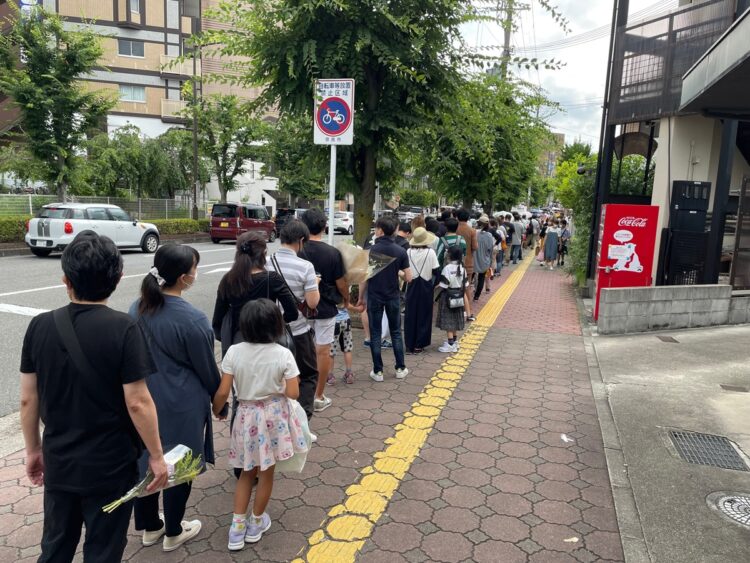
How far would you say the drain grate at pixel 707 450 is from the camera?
3.95 m

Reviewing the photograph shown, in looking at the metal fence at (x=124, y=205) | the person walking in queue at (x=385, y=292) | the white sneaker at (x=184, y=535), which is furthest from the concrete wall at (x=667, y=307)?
the metal fence at (x=124, y=205)

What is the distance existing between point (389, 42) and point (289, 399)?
18.5ft

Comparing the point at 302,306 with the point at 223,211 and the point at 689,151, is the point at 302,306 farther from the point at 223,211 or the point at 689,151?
the point at 223,211

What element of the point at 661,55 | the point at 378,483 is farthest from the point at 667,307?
the point at 378,483

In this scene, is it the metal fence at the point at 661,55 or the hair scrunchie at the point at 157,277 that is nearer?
the hair scrunchie at the point at 157,277

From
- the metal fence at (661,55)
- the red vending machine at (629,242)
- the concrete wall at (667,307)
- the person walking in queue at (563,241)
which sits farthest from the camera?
the person walking in queue at (563,241)

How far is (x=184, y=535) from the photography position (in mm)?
2891

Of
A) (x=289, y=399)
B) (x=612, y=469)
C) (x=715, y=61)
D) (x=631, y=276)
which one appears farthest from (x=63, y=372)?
(x=631, y=276)

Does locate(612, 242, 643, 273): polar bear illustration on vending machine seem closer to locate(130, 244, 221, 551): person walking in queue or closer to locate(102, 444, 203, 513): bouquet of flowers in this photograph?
locate(130, 244, 221, 551): person walking in queue

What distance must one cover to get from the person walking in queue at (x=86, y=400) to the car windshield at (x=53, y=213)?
14.3 metres

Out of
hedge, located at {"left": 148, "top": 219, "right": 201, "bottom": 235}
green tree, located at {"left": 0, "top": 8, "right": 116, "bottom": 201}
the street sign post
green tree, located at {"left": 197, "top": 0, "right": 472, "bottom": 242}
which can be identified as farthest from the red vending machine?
hedge, located at {"left": 148, "top": 219, "right": 201, "bottom": 235}

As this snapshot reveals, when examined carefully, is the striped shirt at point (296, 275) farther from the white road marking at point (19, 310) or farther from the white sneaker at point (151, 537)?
the white road marking at point (19, 310)

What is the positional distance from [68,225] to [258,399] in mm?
13877

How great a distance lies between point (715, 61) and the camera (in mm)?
4129
